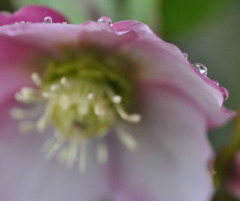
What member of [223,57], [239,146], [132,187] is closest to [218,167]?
[239,146]

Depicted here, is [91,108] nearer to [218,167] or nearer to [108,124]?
[108,124]

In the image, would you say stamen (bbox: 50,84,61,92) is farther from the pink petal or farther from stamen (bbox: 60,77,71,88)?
the pink petal

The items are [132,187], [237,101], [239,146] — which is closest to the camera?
[239,146]

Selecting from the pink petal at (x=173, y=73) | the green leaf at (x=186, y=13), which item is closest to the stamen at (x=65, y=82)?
the pink petal at (x=173, y=73)

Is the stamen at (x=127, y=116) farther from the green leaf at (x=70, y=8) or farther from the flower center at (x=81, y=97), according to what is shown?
the green leaf at (x=70, y=8)

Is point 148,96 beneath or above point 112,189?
above
